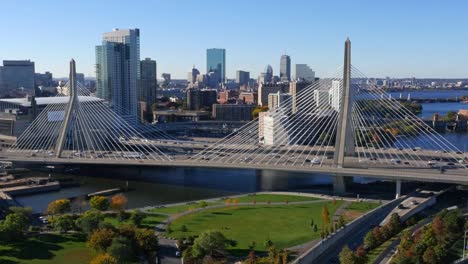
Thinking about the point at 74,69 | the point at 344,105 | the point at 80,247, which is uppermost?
→ the point at 74,69

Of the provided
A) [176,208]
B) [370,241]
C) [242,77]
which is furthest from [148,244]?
[242,77]

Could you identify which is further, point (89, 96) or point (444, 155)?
point (89, 96)

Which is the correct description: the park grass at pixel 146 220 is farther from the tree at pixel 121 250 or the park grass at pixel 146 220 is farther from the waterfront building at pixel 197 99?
the waterfront building at pixel 197 99

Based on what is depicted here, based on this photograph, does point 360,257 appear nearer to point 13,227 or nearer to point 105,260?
point 105,260

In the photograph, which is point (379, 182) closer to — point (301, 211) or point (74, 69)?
point (301, 211)

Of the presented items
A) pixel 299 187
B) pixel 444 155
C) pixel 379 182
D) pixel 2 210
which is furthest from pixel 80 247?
pixel 444 155

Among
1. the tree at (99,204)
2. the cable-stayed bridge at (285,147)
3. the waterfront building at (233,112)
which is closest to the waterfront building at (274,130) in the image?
the cable-stayed bridge at (285,147)

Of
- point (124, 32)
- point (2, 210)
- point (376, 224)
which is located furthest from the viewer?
point (124, 32)
